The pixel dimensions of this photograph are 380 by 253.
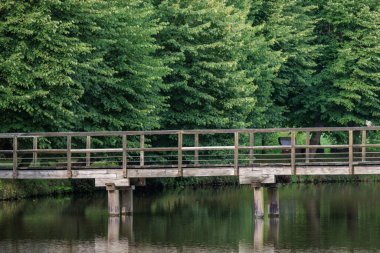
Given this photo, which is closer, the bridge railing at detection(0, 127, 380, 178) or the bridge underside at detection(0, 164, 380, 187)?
the bridge underside at detection(0, 164, 380, 187)

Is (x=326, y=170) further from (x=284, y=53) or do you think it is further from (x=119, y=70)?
(x=284, y=53)

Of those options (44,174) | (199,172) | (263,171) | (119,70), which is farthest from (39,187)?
(263,171)

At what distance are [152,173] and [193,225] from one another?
3.03 metres

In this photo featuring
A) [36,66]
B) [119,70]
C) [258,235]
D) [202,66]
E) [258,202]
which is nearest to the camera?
[258,235]

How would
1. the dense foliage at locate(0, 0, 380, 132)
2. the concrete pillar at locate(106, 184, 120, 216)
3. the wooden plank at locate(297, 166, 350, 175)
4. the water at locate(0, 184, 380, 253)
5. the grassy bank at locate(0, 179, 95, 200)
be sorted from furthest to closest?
the grassy bank at locate(0, 179, 95, 200) < the dense foliage at locate(0, 0, 380, 132) < the concrete pillar at locate(106, 184, 120, 216) < the wooden plank at locate(297, 166, 350, 175) < the water at locate(0, 184, 380, 253)

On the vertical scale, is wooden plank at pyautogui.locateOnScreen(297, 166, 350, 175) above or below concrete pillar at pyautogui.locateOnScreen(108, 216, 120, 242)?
above

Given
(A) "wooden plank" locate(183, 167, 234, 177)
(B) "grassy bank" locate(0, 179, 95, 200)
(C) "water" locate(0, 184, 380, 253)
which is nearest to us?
(C) "water" locate(0, 184, 380, 253)

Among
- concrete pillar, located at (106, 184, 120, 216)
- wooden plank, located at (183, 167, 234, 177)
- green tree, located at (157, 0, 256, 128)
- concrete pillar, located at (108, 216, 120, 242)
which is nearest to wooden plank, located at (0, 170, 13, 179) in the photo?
concrete pillar, located at (106, 184, 120, 216)

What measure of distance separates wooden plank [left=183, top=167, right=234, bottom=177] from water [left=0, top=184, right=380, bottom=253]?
1.87 meters

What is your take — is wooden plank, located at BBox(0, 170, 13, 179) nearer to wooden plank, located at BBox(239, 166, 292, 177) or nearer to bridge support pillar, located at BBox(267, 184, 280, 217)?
wooden plank, located at BBox(239, 166, 292, 177)

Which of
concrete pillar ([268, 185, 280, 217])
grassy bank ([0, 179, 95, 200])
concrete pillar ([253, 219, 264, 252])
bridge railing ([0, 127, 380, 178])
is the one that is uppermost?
bridge railing ([0, 127, 380, 178])

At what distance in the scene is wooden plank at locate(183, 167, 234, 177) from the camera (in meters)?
49.1

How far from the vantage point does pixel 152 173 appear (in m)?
49.4

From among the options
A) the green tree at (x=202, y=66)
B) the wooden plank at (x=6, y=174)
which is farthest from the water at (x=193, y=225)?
the green tree at (x=202, y=66)
